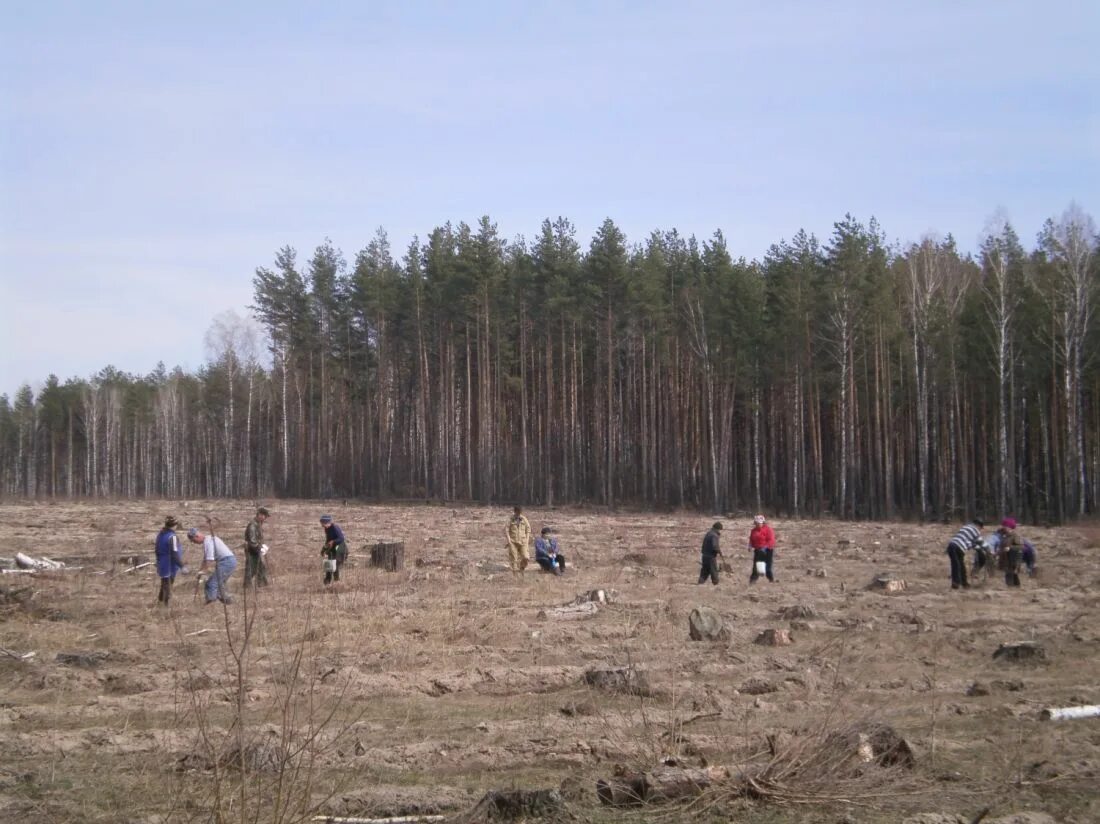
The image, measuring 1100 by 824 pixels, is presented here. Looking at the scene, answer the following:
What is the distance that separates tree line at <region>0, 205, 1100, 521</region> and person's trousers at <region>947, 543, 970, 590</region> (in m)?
24.3

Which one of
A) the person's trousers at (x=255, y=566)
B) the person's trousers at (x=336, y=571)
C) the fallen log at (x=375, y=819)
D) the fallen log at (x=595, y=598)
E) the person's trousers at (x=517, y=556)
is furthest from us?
the person's trousers at (x=517, y=556)

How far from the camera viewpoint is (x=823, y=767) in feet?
23.4

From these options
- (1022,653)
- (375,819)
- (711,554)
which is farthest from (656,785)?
(711,554)

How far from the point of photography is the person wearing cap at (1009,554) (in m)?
19.5

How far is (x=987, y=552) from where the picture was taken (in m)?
20.2

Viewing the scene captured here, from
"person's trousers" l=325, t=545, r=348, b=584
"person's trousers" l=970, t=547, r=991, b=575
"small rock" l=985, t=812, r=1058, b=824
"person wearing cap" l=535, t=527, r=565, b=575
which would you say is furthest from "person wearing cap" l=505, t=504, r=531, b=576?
"small rock" l=985, t=812, r=1058, b=824

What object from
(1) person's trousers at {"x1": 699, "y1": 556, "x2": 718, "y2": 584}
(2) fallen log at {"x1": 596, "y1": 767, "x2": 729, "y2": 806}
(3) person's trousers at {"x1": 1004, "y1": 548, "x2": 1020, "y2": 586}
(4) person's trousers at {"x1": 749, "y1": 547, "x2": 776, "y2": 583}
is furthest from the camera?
(4) person's trousers at {"x1": 749, "y1": 547, "x2": 776, "y2": 583}

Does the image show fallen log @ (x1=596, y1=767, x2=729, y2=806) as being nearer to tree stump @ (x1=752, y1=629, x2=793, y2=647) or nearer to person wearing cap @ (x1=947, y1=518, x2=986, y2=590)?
tree stump @ (x1=752, y1=629, x2=793, y2=647)

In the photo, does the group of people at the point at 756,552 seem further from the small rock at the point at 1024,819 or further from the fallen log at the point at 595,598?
the small rock at the point at 1024,819

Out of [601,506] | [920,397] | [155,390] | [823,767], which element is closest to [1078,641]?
[823,767]

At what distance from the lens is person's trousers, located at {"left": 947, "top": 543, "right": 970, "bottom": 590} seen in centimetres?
1891

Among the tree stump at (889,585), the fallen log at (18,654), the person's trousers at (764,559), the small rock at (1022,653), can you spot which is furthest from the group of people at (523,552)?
the small rock at (1022,653)

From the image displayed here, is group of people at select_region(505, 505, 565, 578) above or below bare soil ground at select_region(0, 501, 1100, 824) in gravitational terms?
above

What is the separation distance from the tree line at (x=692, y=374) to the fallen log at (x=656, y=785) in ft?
124
